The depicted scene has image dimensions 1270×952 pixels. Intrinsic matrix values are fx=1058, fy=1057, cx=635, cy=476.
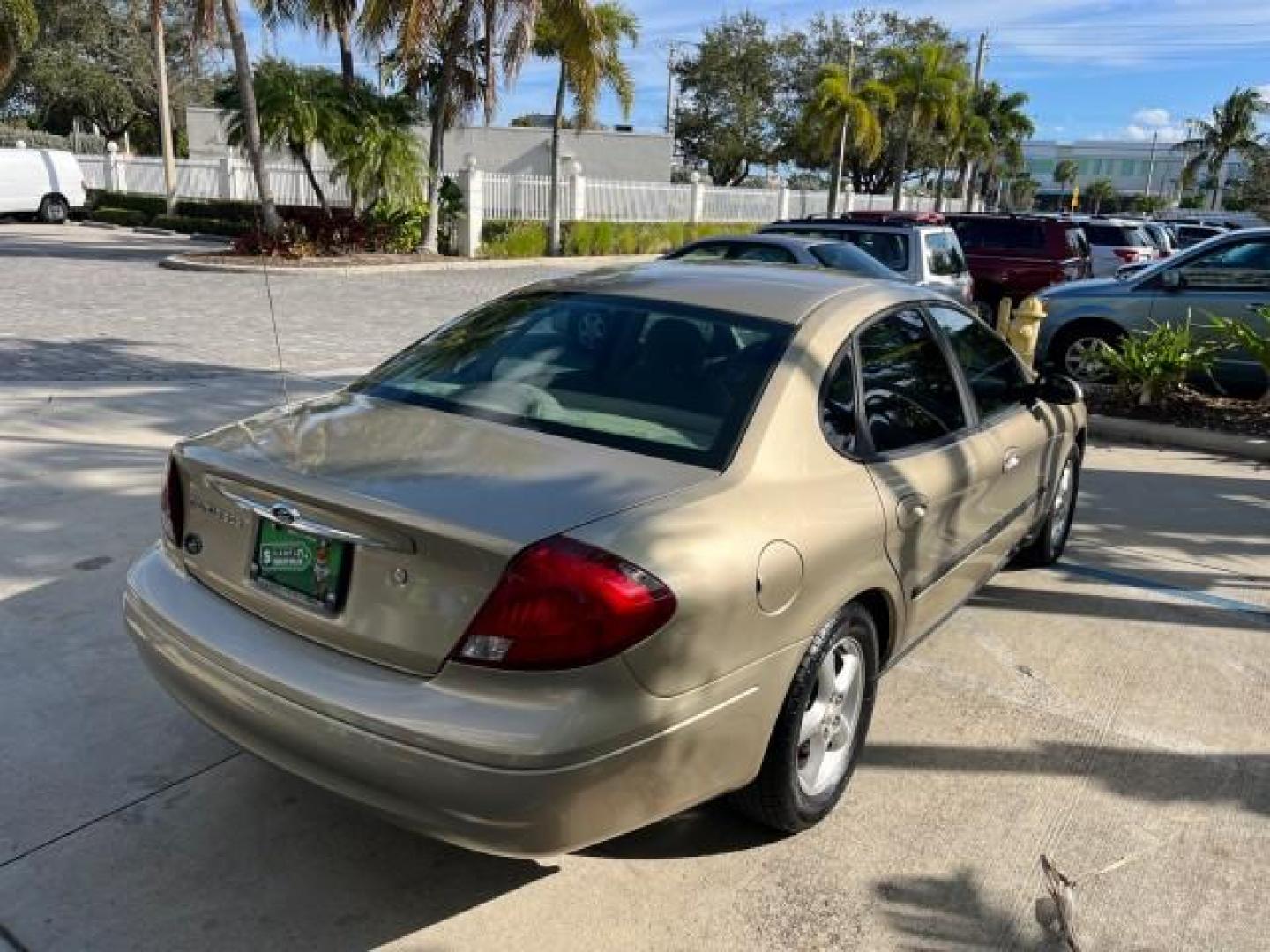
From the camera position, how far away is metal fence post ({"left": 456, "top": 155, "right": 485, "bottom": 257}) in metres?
23.8

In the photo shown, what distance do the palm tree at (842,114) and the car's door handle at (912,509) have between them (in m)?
34.9

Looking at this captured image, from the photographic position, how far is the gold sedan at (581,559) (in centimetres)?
232

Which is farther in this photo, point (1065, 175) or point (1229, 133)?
point (1065, 175)

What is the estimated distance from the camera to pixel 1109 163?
415 feet

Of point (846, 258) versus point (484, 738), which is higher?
point (846, 258)

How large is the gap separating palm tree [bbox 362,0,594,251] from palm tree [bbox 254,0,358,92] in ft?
3.50

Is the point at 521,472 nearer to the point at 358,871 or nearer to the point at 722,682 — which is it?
the point at 722,682

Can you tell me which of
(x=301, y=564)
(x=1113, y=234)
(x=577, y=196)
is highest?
(x=577, y=196)

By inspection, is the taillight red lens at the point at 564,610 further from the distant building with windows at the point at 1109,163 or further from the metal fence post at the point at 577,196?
the distant building with windows at the point at 1109,163

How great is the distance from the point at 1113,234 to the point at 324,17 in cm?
1664

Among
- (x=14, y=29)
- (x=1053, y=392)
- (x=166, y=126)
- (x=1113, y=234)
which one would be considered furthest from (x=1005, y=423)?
(x=14, y=29)

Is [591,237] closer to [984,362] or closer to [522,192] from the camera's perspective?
[522,192]

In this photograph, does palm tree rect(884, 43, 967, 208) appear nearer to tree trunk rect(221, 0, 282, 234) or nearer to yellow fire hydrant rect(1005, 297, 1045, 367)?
tree trunk rect(221, 0, 282, 234)

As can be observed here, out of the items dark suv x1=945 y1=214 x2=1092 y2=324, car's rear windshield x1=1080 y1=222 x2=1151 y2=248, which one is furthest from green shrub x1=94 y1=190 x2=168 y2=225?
car's rear windshield x1=1080 y1=222 x2=1151 y2=248
